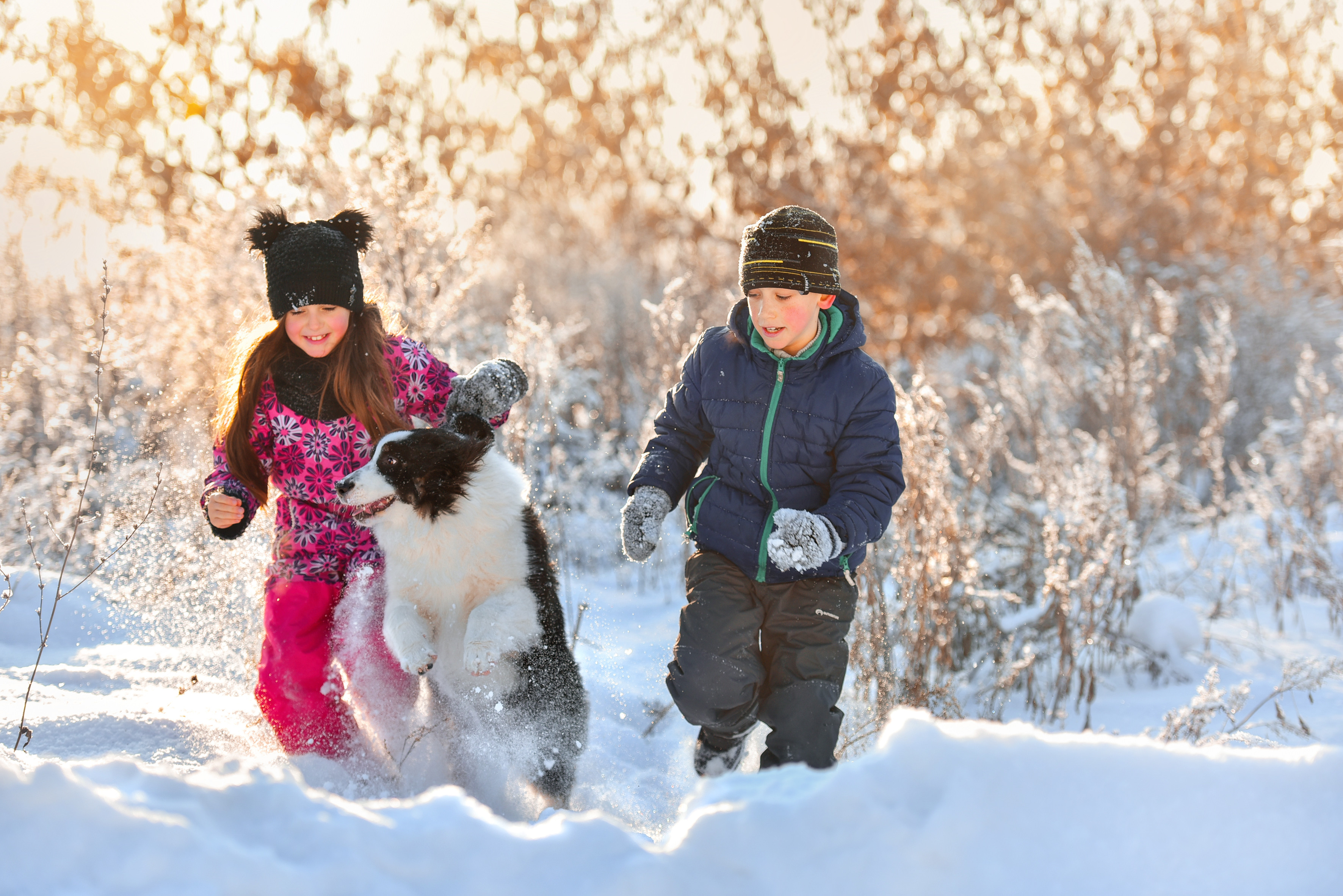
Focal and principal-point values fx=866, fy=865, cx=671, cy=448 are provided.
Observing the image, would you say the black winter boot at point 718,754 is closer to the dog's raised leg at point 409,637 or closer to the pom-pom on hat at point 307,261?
the dog's raised leg at point 409,637

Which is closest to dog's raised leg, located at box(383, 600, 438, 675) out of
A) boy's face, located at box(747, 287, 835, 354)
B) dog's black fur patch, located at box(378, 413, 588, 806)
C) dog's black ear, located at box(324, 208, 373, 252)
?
dog's black fur patch, located at box(378, 413, 588, 806)

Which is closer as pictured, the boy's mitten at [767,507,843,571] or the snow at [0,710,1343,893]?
the snow at [0,710,1343,893]

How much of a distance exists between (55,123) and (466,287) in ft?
21.2

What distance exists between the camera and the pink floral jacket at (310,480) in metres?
2.75

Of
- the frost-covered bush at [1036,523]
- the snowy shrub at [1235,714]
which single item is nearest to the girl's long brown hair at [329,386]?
the frost-covered bush at [1036,523]

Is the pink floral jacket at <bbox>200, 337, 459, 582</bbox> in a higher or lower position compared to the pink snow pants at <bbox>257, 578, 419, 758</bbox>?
higher

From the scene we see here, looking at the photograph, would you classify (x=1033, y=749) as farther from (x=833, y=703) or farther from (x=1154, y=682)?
(x=1154, y=682)

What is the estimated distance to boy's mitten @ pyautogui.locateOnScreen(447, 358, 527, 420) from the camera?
2.70 m

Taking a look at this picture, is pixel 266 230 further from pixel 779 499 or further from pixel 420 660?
pixel 779 499

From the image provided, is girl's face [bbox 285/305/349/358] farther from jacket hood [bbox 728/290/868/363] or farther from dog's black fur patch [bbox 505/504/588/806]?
jacket hood [bbox 728/290/868/363]

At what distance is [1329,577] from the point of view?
4449 millimetres

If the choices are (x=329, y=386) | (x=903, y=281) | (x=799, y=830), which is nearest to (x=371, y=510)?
(x=329, y=386)

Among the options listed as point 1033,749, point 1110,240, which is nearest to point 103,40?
point 1033,749

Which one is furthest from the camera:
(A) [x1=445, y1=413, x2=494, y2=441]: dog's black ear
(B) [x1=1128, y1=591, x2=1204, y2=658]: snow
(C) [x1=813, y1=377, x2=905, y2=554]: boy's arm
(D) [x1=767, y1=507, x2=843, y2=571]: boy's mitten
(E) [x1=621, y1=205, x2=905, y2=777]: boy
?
(B) [x1=1128, y1=591, x2=1204, y2=658]: snow
